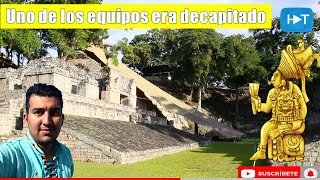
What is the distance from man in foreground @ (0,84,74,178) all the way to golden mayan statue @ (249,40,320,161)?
7.48 metres

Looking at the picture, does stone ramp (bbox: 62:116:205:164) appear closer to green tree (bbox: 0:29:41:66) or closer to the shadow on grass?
the shadow on grass

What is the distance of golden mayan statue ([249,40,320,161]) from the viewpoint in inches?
369

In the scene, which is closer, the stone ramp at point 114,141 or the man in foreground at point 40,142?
the man in foreground at point 40,142

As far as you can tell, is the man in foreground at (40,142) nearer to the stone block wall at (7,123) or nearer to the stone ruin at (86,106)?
the stone ruin at (86,106)

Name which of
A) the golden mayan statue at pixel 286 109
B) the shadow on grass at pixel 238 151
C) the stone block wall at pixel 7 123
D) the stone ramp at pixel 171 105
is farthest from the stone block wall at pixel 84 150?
the stone ramp at pixel 171 105

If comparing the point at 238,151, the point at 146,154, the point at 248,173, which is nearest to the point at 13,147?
the point at 248,173

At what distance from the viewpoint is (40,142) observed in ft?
7.51

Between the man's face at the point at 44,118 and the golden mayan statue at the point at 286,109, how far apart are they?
24.6 feet

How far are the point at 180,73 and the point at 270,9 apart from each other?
36.9 m

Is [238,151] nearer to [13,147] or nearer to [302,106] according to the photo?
[302,106]

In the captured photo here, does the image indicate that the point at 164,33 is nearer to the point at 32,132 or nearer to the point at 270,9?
the point at 270,9

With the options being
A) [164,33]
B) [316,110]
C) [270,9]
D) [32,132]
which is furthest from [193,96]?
[32,132]

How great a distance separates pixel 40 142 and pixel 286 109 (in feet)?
27.1

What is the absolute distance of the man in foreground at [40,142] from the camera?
2.23 metres
